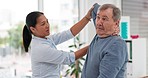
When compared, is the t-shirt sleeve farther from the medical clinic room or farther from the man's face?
the man's face

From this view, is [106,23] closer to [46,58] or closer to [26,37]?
[46,58]

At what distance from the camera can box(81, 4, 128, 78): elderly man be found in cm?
141

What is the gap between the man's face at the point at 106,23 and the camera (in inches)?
57.6

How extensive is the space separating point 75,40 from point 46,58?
2.26 meters

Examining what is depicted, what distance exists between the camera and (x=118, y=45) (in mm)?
1427

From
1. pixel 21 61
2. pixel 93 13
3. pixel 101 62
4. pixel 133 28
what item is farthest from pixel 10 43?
pixel 101 62

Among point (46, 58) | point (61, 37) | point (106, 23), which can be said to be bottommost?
point (46, 58)

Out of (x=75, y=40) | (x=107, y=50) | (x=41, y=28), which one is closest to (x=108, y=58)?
(x=107, y=50)

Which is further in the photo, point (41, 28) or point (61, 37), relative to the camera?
point (61, 37)

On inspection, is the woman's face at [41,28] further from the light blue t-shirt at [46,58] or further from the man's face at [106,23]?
the man's face at [106,23]

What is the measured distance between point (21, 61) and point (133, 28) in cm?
181

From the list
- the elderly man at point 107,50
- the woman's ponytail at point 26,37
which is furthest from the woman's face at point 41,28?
the elderly man at point 107,50

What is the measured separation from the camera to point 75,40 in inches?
162

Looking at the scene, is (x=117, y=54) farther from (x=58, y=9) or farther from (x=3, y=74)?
(x=58, y=9)
